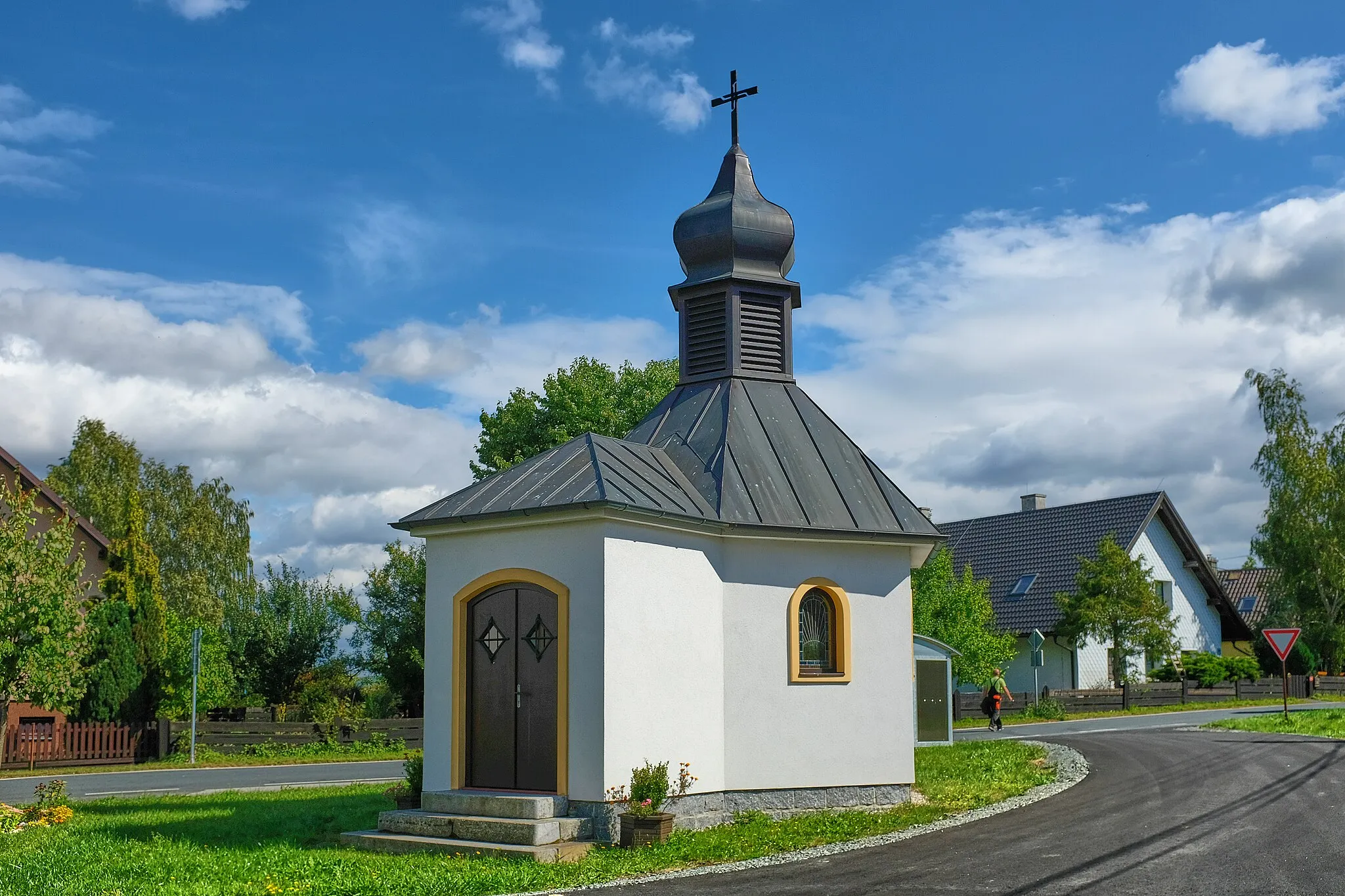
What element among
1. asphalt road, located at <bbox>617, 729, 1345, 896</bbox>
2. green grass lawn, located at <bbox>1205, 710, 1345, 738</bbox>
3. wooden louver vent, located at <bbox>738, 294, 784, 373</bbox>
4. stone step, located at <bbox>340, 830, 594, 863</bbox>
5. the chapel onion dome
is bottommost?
green grass lawn, located at <bbox>1205, 710, 1345, 738</bbox>

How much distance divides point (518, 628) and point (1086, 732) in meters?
17.8

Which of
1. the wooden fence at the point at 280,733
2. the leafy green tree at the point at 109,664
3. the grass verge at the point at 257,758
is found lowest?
the grass verge at the point at 257,758

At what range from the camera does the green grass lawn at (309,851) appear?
10516mm

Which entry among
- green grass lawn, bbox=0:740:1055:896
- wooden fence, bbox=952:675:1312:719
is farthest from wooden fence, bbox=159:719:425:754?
wooden fence, bbox=952:675:1312:719

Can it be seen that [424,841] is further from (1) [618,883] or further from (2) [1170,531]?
(2) [1170,531]

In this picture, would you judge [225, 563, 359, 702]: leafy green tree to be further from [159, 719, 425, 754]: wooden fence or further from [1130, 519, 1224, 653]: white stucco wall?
[1130, 519, 1224, 653]: white stucco wall

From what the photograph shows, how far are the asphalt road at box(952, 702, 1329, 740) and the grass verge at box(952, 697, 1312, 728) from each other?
1.40ft

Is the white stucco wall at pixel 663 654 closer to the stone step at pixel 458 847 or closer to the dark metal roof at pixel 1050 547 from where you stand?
the stone step at pixel 458 847

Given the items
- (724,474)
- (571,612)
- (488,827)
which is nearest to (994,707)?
(724,474)

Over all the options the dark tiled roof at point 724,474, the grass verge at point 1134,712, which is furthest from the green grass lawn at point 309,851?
the grass verge at point 1134,712

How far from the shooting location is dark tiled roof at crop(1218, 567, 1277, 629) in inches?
2127

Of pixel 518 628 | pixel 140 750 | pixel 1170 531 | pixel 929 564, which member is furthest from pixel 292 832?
pixel 1170 531

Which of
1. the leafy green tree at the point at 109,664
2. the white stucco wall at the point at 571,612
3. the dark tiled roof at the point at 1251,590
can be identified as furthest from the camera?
the dark tiled roof at the point at 1251,590

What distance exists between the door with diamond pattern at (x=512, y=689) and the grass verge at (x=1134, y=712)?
21971mm
